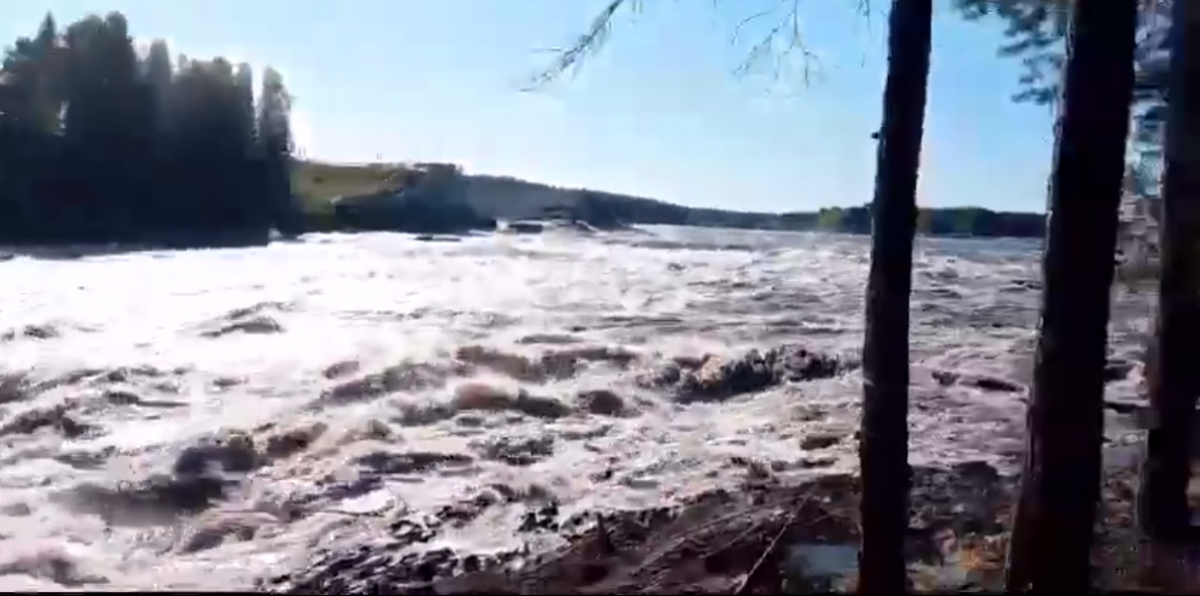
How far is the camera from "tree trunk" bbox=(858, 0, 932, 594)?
437 cm

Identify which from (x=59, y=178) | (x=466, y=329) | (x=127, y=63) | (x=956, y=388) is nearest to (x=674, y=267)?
(x=466, y=329)

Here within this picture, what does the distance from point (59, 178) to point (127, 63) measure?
30.8 ft

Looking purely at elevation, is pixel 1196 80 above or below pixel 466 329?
above

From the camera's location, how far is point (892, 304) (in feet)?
14.8

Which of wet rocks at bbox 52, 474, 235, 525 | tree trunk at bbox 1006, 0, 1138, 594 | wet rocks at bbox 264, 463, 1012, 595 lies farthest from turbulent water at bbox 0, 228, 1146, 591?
tree trunk at bbox 1006, 0, 1138, 594

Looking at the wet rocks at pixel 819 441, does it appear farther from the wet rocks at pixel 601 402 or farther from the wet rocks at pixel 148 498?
the wet rocks at pixel 148 498

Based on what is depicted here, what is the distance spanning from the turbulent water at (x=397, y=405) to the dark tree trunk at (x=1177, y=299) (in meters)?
3.49

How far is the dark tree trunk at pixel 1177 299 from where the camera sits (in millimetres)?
6516

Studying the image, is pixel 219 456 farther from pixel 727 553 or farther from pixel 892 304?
pixel 892 304

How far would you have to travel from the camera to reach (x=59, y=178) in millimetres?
53594

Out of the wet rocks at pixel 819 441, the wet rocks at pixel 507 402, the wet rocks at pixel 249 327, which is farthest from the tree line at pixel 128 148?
the wet rocks at pixel 819 441

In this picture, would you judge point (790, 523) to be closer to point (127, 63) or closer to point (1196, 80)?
point (1196, 80)

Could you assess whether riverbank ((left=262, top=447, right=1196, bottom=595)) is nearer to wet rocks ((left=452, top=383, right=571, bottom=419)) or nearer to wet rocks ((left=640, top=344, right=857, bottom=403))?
wet rocks ((left=452, top=383, right=571, bottom=419))

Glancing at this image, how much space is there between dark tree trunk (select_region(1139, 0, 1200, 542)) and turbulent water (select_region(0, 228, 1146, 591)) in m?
3.49
